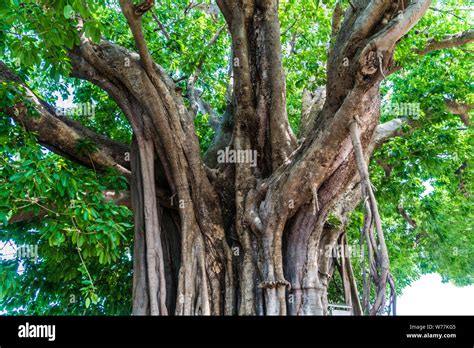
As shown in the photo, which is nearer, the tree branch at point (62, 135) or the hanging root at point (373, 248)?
the hanging root at point (373, 248)

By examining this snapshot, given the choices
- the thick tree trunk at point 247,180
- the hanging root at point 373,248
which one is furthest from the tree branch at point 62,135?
the hanging root at point 373,248

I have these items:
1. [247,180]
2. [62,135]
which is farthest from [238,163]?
[62,135]

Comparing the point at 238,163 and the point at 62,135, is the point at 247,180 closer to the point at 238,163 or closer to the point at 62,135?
the point at 238,163

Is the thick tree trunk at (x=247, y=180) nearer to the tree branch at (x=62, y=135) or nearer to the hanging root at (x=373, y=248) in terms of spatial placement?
the hanging root at (x=373, y=248)

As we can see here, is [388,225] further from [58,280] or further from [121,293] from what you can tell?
[58,280]

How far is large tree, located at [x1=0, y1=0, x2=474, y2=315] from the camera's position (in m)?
3.89

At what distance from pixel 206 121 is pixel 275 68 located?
87.6 inches

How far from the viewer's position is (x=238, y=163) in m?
5.21

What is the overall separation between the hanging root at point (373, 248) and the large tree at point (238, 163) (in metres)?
0.01

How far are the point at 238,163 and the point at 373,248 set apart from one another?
1.92 metres

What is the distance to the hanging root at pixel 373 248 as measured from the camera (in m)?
3.65

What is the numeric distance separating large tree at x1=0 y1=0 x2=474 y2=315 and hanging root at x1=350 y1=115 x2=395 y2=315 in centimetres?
1

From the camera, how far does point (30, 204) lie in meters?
3.73

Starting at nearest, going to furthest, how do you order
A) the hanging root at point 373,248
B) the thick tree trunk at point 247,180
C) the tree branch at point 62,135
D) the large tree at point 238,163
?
1. the hanging root at point 373,248
2. the large tree at point 238,163
3. the thick tree trunk at point 247,180
4. the tree branch at point 62,135
